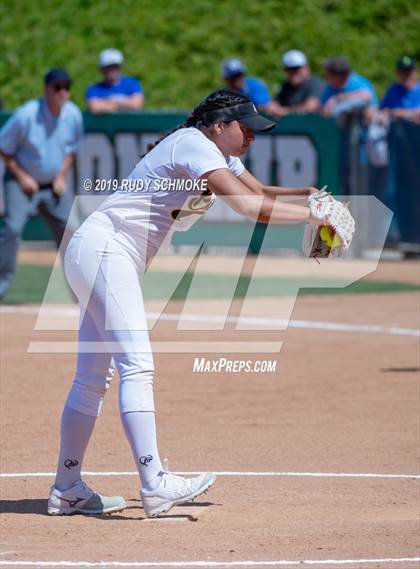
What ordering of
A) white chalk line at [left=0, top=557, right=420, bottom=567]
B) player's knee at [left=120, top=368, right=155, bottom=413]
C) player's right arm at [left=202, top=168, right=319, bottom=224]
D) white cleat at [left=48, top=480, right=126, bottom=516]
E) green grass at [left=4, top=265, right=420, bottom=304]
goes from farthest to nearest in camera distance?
green grass at [left=4, top=265, right=420, bottom=304] < white cleat at [left=48, top=480, right=126, bottom=516] < player's knee at [left=120, top=368, right=155, bottom=413] < player's right arm at [left=202, top=168, right=319, bottom=224] < white chalk line at [left=0, top=557, right=420, bottom=567]

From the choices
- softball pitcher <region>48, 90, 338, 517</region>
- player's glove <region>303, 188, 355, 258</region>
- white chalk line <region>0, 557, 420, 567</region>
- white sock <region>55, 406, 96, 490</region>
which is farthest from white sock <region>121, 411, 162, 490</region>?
player's glove <region>303, 188, 355, 258</region>

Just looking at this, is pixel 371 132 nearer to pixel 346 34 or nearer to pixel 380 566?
pixel 346 34

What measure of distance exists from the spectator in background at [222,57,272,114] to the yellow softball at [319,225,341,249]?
1164 centimetres

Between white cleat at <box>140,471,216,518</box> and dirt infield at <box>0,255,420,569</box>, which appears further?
white cleat at <box>140,471,216,518</box>

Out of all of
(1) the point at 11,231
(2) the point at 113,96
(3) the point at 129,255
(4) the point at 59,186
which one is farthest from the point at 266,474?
(2) the point at 113,96

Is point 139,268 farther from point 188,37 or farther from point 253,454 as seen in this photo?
point 188,37

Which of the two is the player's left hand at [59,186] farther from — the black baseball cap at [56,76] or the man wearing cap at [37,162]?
the black baseball cap at [56,76]

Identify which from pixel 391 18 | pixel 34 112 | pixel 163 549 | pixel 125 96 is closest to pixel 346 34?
pixel 391 18

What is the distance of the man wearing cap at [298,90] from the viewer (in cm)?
1948

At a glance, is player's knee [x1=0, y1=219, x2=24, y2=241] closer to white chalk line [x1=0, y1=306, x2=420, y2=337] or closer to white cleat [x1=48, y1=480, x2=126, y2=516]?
white chalk line [x1=0, y1=306, x2=420, y2=337]

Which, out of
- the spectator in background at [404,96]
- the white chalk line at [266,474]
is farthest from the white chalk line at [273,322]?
the white chalk line at [266,474]

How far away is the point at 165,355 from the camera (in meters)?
12.5

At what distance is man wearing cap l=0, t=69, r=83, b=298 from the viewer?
14.6 m

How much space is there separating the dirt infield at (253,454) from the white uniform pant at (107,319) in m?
0.68
